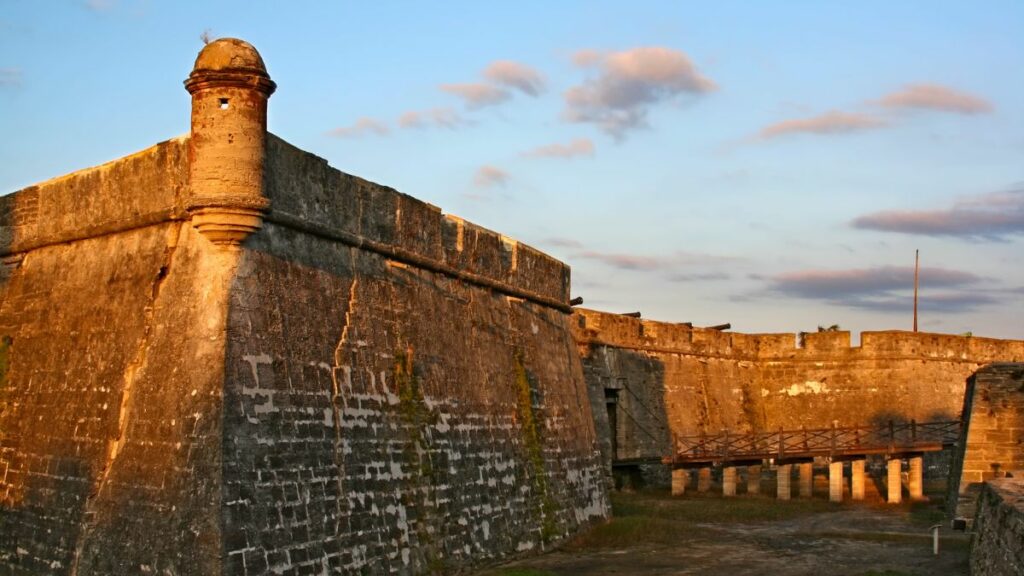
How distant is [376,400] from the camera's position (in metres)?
12.0

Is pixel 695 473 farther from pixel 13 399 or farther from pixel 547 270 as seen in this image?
pixel 13 399

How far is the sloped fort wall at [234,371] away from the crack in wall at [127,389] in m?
0.03

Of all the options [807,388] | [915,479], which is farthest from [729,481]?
[807,388]

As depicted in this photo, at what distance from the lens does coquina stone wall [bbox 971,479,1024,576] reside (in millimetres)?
8594

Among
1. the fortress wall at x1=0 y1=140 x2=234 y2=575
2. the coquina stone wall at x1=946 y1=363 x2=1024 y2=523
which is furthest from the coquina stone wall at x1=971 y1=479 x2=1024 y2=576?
the fortress wall at x1=0 y1=140 x2=234 y2=575

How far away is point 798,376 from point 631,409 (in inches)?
292

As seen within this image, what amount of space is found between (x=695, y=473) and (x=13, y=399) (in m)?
18.7

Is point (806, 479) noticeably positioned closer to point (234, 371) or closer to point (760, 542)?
point (760, 542)

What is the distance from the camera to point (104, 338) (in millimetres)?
11172

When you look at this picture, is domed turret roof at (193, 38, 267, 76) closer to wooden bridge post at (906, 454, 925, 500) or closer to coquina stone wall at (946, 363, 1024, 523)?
coquina stone wall at (946, 363, 1024, 523)

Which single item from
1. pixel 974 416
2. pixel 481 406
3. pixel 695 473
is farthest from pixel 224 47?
pixel 695 473

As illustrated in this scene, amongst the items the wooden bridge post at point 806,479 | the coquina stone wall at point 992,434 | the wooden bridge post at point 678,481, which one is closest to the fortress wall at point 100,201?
the coquina stone wall at point 992,434

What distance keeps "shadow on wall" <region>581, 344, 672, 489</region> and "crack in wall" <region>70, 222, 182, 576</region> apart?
14.4 metres

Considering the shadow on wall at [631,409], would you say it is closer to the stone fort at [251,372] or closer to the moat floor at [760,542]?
the moat floor at [760,542]
